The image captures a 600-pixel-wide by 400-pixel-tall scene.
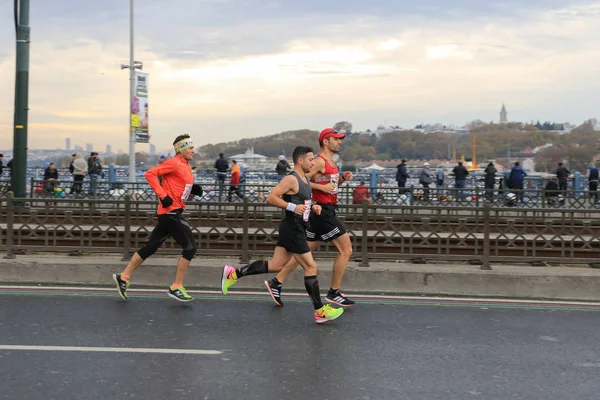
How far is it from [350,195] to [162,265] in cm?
1503

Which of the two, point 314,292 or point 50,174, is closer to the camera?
point 314,292

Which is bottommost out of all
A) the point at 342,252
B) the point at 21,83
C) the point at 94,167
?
the point at 342,252

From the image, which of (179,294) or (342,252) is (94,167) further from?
(342,252)

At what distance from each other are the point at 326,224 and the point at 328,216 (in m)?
0.09

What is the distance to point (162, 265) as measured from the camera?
9.57 m

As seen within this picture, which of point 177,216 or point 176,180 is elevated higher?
point 176,180

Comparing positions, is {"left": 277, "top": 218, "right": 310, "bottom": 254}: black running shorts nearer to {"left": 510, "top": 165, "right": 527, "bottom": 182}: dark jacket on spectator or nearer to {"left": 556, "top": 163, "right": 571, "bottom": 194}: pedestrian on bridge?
{"left": 510, "top": 165, "right": 527, "bottom": 182}: dark jacket on spectator

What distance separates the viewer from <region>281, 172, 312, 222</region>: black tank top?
775cm

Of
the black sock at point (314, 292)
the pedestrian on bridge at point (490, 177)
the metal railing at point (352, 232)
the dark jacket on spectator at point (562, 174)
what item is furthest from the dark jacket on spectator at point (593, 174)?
the black sock at point (314, 292)

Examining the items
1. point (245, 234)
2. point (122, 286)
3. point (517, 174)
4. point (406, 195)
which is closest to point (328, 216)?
point (245, 234)

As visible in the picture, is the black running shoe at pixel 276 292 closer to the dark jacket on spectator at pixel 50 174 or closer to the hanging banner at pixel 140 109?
the dark jacket on spectator at pixel 50 174

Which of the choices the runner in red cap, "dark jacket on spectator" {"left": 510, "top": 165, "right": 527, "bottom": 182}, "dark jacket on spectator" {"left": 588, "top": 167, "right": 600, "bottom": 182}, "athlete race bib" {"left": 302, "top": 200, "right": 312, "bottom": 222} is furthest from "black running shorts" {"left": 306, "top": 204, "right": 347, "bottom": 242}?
"dark jacket on spectator" {"left": 588, "top": 167, "right": 600, "bottom": 182}

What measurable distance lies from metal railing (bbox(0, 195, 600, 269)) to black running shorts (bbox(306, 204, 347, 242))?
1403 mm

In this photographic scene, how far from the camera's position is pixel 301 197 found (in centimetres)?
777
